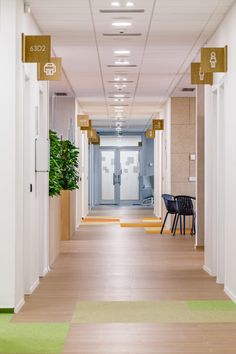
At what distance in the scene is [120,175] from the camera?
112ft

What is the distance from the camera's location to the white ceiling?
28.6 feet

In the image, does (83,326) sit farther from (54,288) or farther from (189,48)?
(189,48)

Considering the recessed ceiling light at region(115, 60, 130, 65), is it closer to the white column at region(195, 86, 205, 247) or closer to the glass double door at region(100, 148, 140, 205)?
the white column at region(195, 86, 205, 247)

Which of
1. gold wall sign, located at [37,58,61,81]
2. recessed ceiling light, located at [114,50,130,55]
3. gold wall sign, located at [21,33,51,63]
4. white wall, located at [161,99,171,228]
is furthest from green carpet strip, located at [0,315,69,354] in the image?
white wall, located at [161,99,171,228]

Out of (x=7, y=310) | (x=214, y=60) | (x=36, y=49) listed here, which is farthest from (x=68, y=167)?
(x=7, y=310)

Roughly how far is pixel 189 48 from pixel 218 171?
9.65 feet

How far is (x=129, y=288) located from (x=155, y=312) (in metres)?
1.63

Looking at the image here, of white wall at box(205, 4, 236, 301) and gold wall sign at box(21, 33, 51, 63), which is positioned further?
white wall at box(205, 4, 236, 301)

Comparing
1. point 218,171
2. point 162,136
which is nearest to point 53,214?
point 218,171

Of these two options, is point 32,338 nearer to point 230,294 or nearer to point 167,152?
point 230,294

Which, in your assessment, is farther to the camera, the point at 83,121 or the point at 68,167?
the point at 83,121

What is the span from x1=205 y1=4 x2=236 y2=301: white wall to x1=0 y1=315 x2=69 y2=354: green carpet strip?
2.33m

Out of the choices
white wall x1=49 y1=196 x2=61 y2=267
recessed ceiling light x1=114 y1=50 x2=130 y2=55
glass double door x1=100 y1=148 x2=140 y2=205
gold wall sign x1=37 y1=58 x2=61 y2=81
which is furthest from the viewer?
glass double door x1=100 y1=148 x2=140 y2=205

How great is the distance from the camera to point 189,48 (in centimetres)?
1157
